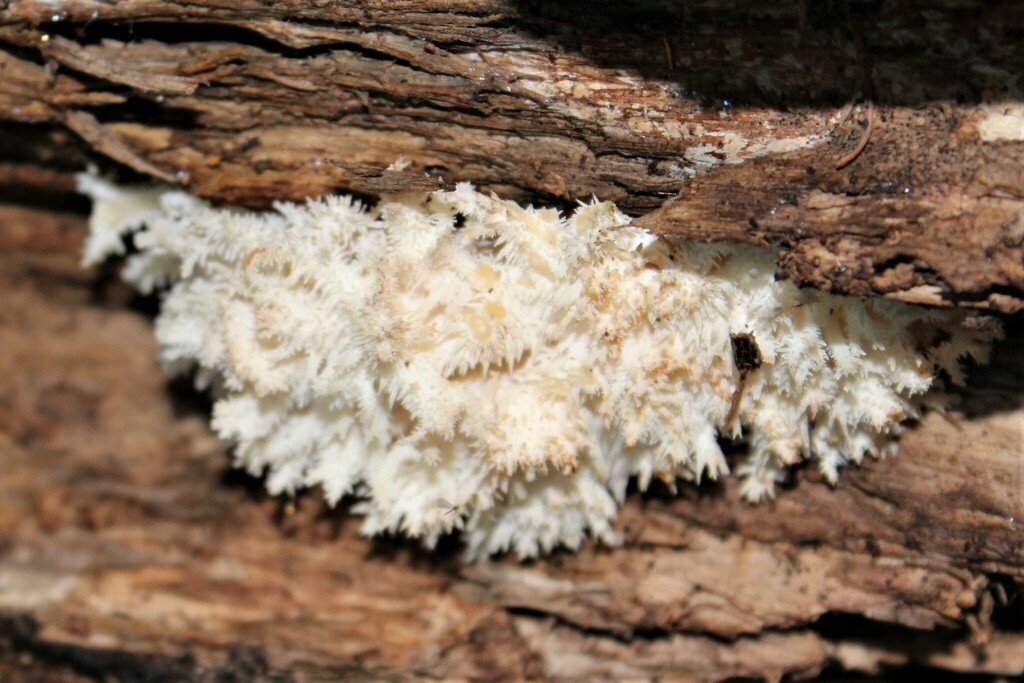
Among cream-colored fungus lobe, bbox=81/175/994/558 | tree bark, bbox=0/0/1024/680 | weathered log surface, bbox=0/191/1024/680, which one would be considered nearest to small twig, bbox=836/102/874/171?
tree bark, bbox=0/0/1024/680

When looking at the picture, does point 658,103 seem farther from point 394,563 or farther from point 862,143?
Result: point 394,563

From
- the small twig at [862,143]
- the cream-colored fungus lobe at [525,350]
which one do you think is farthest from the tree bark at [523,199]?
the cream-colored fungus lobe at [525,350]

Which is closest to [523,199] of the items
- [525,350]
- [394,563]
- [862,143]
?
[525,350]

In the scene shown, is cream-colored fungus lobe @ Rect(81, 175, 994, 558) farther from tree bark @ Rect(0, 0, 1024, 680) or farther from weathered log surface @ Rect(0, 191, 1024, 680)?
weathered log surface @ Rect(0, 191, 1024, 680)

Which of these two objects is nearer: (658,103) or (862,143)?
(862,143)

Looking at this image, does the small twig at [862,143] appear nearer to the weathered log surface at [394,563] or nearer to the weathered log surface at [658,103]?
the weathered log surface at [658,103]
